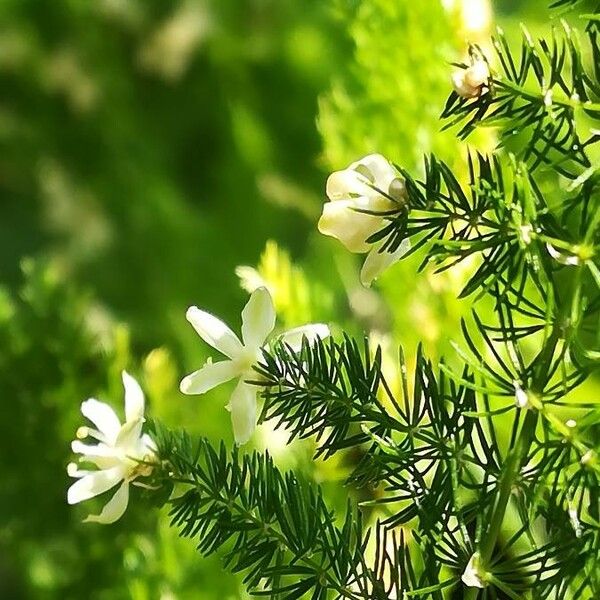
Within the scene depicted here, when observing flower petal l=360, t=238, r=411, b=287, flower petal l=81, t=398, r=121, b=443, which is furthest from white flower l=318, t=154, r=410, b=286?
flower petal l=81, t=398, r=121, b=443

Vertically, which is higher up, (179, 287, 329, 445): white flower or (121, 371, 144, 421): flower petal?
(179, 287, 329, 445): white flower

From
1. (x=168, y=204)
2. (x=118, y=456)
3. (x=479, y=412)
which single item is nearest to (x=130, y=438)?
(x=118, y=456)

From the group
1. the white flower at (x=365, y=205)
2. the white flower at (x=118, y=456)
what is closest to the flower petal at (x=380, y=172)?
the white flower at (x=365, y=205)

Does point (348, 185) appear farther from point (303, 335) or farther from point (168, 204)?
point (168, 204)

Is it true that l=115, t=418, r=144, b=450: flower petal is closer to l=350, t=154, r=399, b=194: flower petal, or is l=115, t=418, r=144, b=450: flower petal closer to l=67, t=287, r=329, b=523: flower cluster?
l=67, t=287, r=329, b=523: flower cluster

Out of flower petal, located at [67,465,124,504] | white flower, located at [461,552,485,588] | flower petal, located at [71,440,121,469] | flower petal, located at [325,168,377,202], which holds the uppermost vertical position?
flower petal, located at [325,168,377,202]

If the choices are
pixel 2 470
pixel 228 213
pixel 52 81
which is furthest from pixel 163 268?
pixel 2 470
